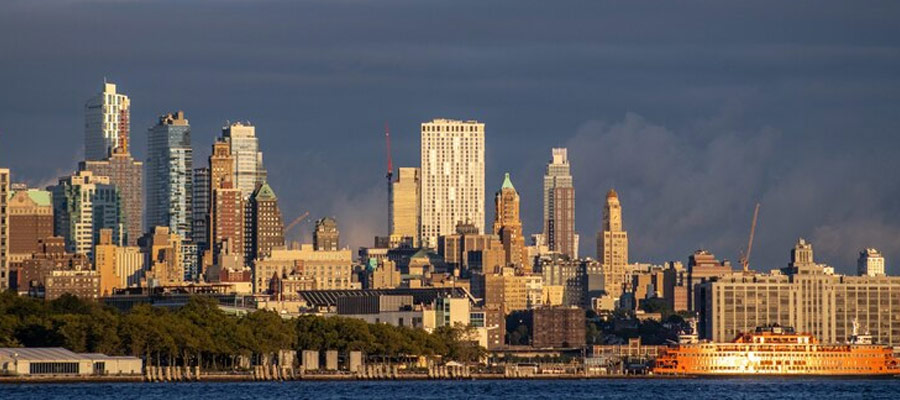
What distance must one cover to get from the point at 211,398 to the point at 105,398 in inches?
336

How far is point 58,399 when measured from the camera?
19400cm

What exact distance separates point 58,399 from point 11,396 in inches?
237

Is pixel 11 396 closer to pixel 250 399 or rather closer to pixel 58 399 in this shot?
pixel 58 399

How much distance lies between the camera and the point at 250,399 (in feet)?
656

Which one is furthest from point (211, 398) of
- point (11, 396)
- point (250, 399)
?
point (11, 396)

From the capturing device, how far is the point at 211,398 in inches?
7864

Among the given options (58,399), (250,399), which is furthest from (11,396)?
(250,399)

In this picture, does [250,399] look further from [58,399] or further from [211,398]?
[58,399]

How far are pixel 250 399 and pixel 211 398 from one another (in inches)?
119

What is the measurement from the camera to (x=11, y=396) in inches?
7805

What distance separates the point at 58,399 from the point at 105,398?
395 centimetres

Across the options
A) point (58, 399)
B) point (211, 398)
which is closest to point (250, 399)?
point (211, 398)

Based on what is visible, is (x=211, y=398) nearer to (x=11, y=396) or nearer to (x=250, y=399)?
(x=250, y=399)

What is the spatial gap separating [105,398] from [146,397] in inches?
143
